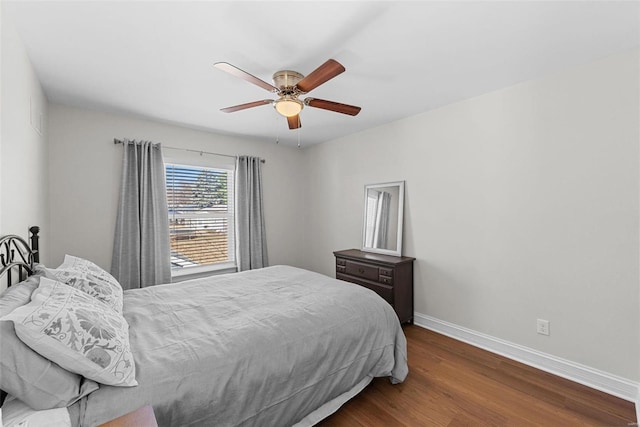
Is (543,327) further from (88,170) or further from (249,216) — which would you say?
(88,170)

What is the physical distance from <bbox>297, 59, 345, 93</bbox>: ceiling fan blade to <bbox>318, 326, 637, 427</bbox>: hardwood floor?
2165 millimetres

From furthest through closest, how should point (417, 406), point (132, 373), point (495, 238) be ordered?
1. point (495, 238)
2. point (417, 406)
3. point (132, 373)

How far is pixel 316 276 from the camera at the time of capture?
2.72m

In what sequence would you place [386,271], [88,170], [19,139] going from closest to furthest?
[19,139], [88,170], [386,271]

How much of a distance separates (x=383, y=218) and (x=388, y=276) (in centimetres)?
79

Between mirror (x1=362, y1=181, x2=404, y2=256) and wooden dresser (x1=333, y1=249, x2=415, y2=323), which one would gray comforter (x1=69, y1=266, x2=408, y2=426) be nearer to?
wooden dresser (x1=333, y1=249, x2=415, y2=323)

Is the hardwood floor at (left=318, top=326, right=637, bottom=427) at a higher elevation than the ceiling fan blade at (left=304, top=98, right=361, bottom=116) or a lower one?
lower

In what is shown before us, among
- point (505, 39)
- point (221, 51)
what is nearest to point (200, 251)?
point (221, 51)

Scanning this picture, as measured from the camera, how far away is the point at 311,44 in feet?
6.04

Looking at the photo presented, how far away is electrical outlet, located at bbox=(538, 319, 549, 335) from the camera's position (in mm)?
2324

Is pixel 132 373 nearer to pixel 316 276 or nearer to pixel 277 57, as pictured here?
pixel 316 276

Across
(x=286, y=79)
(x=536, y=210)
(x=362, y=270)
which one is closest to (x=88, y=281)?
(x=286, y=79)

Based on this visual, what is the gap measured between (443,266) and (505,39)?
2.07 metres

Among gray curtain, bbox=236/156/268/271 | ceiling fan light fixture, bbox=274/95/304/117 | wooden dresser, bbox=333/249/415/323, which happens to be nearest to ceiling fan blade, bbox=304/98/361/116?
ceiling fan light fixture, bbox=274/95/304/117
